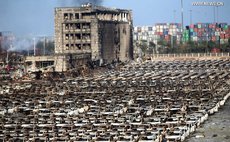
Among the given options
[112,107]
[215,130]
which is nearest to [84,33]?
[112,107]

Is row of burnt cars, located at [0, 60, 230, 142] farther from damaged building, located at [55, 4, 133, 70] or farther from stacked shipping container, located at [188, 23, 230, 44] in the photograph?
stacked shipping container, located at [188, 23, 230, 44]

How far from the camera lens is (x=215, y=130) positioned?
33906 millimetres

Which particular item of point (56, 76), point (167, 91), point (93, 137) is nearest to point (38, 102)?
point (167, 91)

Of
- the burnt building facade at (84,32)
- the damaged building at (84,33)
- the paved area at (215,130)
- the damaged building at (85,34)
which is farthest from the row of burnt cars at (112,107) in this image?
the burnt building facade at (84,32)

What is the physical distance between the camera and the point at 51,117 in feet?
122

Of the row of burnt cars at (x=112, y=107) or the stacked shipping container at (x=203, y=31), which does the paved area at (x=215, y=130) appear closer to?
the row of burnt cars at (x=112, y=107)

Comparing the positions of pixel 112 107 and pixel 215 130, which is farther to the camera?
pixel 112 107

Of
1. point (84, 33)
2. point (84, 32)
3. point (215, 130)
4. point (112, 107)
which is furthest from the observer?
point (84, 33)

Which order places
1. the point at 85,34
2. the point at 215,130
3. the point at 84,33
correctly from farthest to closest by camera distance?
the point at 85,34
the point at 84,33
the point at 215,130

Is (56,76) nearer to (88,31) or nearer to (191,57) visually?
(88,31)

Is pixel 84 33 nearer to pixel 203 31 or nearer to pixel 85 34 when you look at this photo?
pixel 85 34

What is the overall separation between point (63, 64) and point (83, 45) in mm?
11425

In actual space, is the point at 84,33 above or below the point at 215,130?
above

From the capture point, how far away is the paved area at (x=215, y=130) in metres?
31.4
